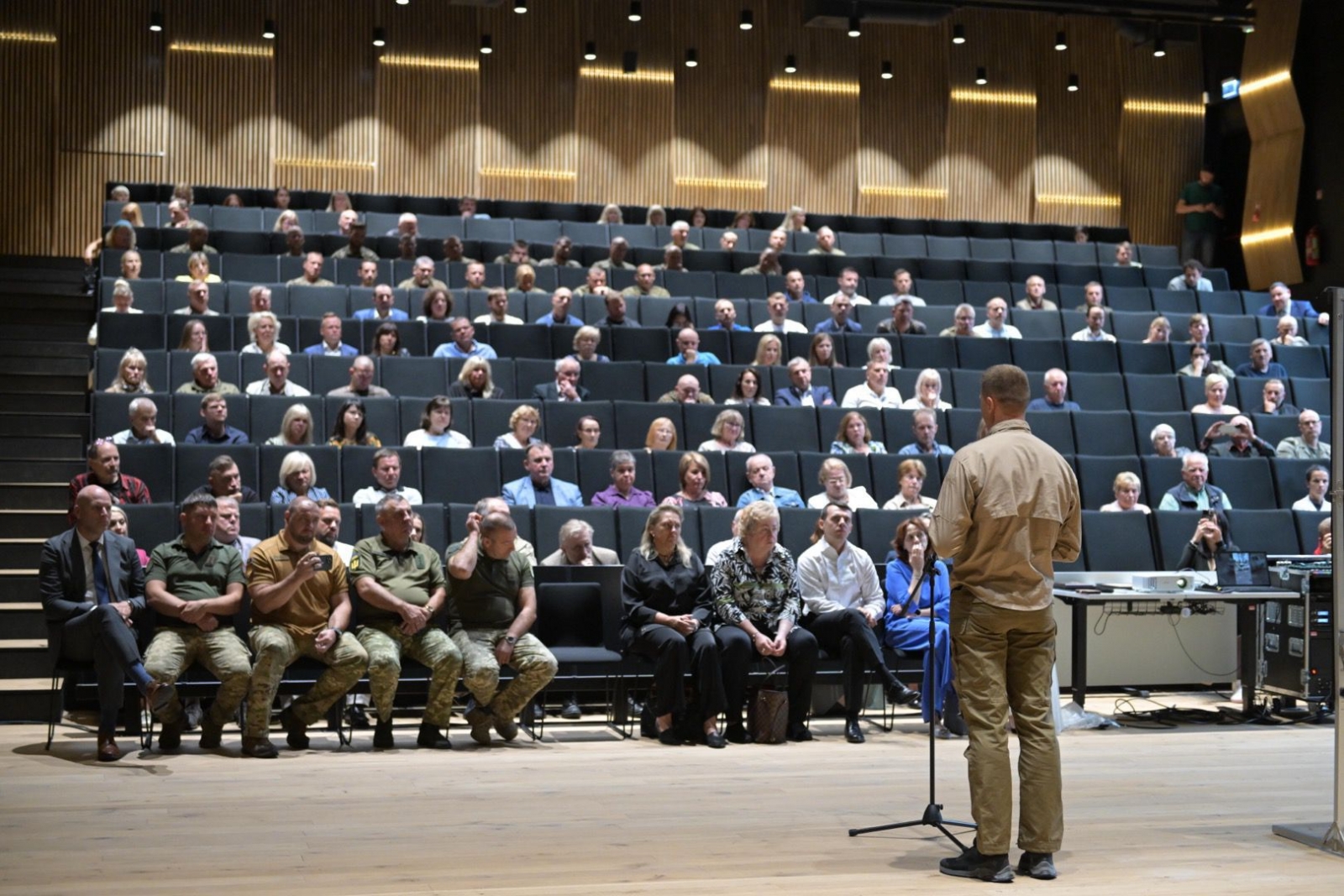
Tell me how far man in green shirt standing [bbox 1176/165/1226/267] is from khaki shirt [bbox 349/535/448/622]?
8499 millimetres

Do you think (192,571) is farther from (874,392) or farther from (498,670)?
(874,392)

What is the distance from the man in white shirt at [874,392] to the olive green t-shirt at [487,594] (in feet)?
8.79

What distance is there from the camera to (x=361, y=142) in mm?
11539

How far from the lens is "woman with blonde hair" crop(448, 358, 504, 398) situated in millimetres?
6793

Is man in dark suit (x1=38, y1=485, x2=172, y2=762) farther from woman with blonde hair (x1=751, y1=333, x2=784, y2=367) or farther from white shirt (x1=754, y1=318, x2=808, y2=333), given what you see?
white shirt (x1=754, y1=318, x2=808, y2=333)

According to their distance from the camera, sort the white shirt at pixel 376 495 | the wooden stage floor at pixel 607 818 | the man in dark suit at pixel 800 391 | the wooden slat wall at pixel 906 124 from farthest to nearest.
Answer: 1. the wooden slat wall at pixel 906 124
2. the man in dark suit at pixel 800 391
3. the white shirt at pixel 376 495
4. the wooden stage floor at pixel 607 818

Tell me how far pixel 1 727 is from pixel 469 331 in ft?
9.69

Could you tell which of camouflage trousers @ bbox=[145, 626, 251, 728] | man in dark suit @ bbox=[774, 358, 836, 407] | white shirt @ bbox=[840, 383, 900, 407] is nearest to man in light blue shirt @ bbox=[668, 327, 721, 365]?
man in dark suit @ bbox=[774, 358, 836, 407]

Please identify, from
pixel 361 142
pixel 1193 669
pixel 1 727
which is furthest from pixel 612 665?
pixel 361 142

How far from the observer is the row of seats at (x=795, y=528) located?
17.9 ft

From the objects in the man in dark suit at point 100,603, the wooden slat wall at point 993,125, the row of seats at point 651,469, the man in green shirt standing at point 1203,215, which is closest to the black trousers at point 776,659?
the row of seats at point 651,469

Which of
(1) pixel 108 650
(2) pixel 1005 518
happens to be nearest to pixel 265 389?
(1) pixel 108 650

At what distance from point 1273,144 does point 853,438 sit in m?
6.26

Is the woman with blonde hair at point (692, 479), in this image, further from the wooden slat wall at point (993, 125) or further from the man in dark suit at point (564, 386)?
the wooden slat wall at point (993, 125)
